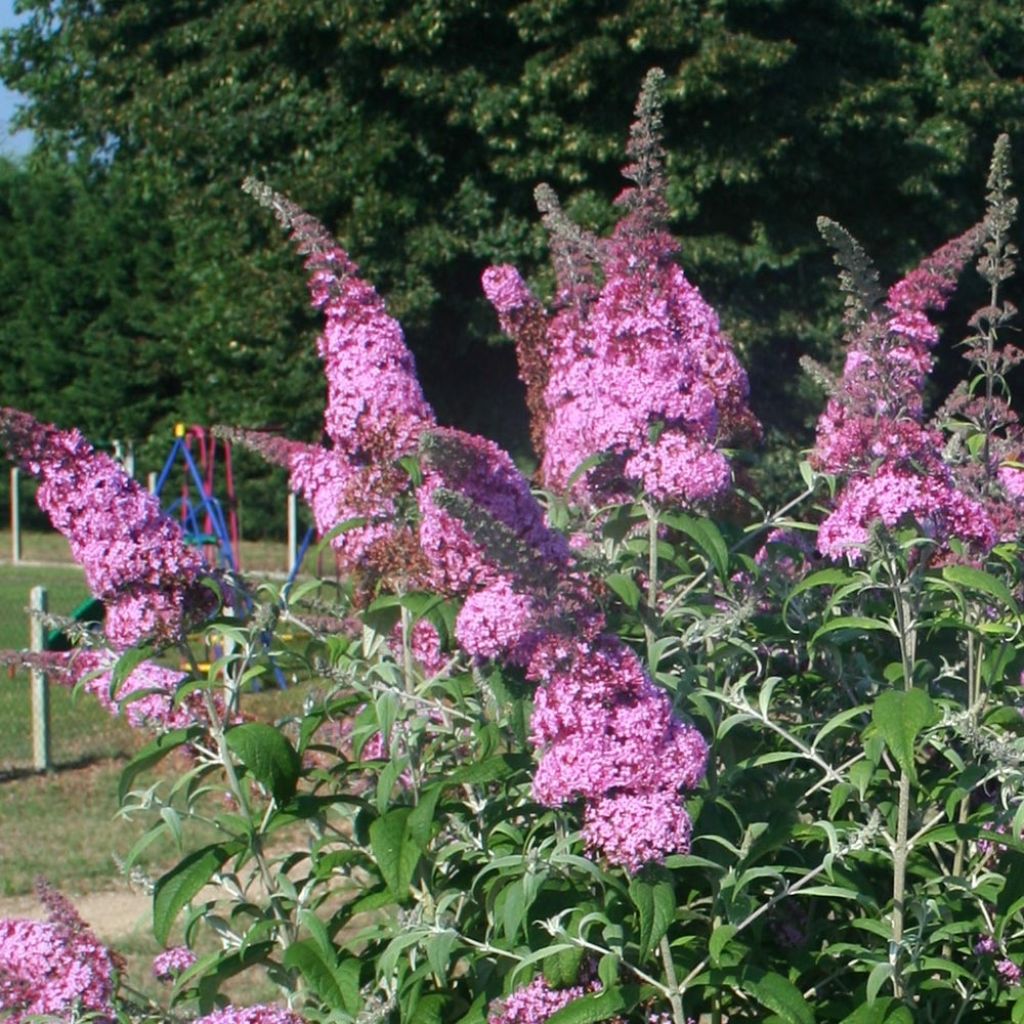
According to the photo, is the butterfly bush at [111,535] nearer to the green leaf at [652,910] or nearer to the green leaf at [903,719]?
the green leaf at [652,910]

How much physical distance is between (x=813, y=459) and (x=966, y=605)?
2.21 ft

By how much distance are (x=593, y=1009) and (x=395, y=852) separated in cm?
42

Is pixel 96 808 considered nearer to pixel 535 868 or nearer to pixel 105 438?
pixel 535 868

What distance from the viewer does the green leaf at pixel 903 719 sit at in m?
2.28

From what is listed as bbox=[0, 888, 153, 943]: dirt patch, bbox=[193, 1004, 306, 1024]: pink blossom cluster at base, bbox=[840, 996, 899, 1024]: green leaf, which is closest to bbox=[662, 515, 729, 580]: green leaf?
bbox=[840, 996, 899, 1024]: green leaf

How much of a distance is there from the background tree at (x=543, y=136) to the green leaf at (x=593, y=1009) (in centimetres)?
1164

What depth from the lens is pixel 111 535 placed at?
2617 mm

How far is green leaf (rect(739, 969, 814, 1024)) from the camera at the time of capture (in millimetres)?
2316

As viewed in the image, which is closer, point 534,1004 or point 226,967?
point 534,1004

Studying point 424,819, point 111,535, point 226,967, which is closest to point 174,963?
point 226,967

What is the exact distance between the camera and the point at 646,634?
2680 mm

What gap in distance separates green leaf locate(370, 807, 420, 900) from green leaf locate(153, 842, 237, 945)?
273 millimetres

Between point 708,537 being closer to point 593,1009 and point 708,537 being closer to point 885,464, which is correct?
point 885,464

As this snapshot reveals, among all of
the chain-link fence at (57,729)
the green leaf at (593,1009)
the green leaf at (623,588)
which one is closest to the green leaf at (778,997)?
the green leaf at (593,1009)
